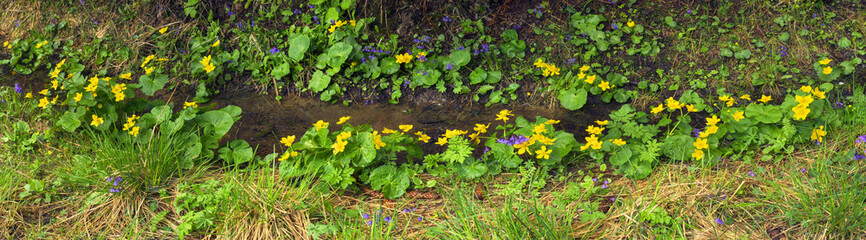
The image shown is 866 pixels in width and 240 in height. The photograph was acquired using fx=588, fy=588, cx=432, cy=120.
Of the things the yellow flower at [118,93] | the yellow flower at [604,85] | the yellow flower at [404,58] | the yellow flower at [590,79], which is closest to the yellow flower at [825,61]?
the yellow flower at [604,85]

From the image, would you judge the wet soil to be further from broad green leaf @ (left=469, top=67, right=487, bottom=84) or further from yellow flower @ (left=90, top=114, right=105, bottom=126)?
yellow flower @ (left=90, top=114, right=105, bottom=126)

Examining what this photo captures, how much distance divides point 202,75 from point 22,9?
1.96 metres

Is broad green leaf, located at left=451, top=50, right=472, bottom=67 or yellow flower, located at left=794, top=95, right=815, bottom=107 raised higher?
yellow flower, located at left=794, top=95, right=815, bottom=107

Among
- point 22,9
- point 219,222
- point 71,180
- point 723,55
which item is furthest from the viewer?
point 22,9

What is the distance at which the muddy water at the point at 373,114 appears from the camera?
3682mm

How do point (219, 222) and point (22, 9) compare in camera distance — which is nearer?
point (219, 222)

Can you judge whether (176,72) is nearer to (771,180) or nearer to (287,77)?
(287,77)

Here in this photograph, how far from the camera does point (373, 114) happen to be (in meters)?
3.90

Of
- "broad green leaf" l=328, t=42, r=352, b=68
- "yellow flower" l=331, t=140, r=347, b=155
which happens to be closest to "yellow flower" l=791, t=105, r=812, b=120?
"yellow flower" l=331, t=140, r=347, b=155

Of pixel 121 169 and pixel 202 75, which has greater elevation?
pixel 121 169

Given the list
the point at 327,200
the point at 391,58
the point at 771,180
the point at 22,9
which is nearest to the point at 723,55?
the point at 771,180

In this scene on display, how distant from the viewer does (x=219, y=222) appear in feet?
8.14

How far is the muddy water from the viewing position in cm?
368

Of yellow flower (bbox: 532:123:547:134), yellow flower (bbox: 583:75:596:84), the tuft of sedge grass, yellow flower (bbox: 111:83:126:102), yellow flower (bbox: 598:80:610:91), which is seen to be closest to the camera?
the tuft of sedge grass
